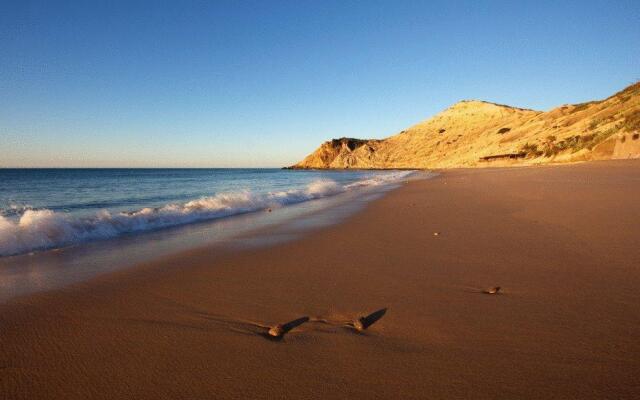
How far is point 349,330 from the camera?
7.66 ft

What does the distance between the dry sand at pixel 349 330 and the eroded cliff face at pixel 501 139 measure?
2724cm

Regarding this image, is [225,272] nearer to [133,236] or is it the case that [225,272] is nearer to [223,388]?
[223,388]

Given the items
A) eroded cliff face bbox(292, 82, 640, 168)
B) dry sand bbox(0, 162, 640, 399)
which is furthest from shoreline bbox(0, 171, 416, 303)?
eroded cliff face bbox(292, 82, 640, 168)

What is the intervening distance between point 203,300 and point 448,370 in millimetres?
2075

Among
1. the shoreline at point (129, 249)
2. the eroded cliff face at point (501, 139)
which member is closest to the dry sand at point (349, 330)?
the shoreline at point (129, 249)

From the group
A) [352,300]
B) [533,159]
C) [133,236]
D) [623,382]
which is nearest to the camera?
[623,382]

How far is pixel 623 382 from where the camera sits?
162cm

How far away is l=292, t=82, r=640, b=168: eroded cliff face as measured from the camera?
27.4m

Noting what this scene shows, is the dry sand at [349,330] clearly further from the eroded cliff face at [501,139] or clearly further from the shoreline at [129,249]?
the eroded cliff face at [501,139]

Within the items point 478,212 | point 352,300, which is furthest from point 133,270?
point 478,212

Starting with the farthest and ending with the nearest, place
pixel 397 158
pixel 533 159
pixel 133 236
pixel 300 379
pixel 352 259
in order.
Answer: pixel 397 158, pixel 533 159, pixel 133 236, pixel 352 259, pixel 300 379

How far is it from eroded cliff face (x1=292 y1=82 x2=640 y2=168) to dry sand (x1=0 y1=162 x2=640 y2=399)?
27244 millimetres

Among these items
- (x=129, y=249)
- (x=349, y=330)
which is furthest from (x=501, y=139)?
(x=349, y=330)

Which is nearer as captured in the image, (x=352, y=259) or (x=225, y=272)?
(x=225, y=272)
